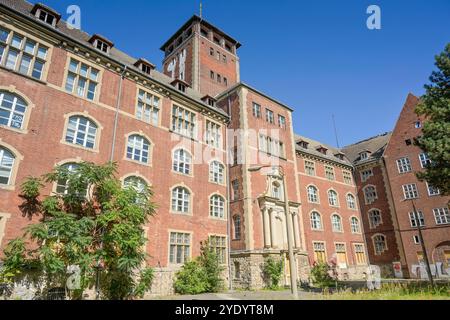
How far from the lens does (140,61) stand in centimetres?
2334

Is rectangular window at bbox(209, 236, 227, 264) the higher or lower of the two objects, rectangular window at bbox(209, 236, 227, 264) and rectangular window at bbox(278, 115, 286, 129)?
the lower

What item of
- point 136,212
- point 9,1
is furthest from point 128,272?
point 9,1

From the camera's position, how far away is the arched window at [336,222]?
34862mm

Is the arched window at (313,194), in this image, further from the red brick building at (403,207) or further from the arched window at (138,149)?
the arched window at (138,149)

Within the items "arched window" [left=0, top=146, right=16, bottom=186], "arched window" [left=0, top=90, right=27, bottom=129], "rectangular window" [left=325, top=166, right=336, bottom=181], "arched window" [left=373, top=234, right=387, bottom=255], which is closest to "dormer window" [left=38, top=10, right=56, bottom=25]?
"arched window" [left=0, top=90, right=27, bottom=129]

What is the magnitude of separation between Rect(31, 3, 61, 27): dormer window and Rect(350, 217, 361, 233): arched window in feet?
127

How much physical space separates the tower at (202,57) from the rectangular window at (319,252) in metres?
22.6

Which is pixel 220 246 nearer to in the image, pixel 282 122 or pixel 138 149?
pixel 138 149

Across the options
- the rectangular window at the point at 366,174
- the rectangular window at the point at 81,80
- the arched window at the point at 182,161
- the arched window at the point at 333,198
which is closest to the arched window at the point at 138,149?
the arched window at the point at 182,161

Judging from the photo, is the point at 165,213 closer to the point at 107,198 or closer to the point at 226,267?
the point at 107,198

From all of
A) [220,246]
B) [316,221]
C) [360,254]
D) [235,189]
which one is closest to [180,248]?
[220,246]

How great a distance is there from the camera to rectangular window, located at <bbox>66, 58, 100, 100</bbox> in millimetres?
18609

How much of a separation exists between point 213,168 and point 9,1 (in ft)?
62.4

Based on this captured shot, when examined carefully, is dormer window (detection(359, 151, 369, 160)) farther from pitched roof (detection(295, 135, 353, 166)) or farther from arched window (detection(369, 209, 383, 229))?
arched window (detection(369, 209, 383, 229))
